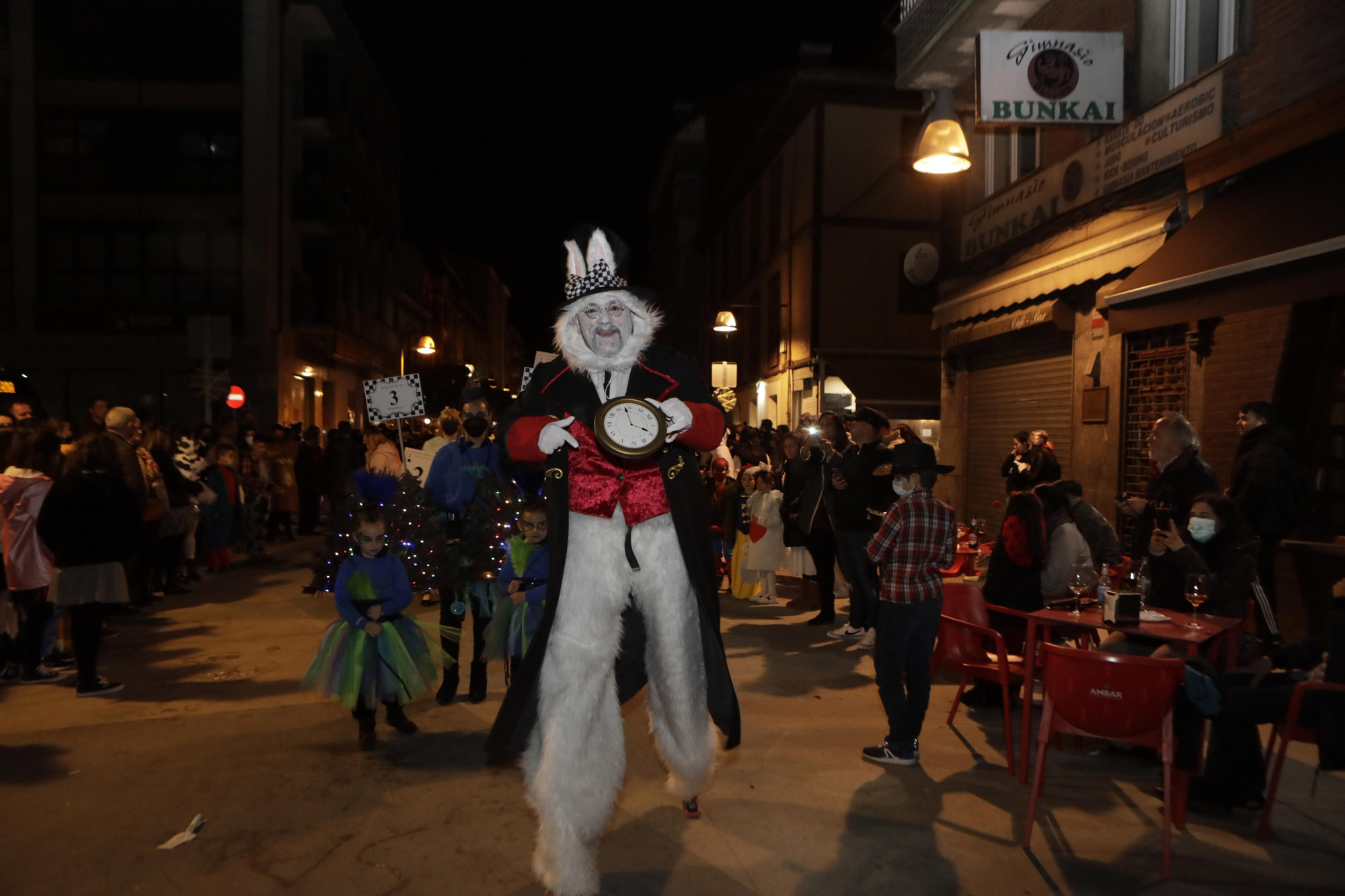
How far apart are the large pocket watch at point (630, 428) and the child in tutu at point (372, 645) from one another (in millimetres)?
2413

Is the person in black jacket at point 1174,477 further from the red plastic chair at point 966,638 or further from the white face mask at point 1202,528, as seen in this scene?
the red plastic chair at point 966,638

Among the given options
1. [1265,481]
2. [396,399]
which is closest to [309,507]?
[396,399]

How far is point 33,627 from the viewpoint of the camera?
22.1 feet

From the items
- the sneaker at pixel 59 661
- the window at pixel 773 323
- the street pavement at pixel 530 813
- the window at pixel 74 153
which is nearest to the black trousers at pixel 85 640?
the street pavement at pixel 530 813

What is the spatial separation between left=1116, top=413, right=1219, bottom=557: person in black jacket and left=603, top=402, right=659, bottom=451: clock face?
14.0 feet

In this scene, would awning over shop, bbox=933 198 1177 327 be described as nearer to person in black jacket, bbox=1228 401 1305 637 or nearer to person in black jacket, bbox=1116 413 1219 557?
person in black jacket, bbox=1228 401 1305 637

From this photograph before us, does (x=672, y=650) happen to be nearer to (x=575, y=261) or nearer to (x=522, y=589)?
(x=575, y=261)

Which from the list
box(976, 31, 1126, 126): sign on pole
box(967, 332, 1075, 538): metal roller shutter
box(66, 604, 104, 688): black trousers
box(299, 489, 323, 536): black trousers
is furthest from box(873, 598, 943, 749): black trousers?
box(299, 489, 323, 536): black trousers

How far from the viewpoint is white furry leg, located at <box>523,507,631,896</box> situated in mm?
3398

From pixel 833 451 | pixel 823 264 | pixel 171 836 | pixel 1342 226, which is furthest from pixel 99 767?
pixel 823 264

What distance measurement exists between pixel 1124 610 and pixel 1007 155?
9.98m

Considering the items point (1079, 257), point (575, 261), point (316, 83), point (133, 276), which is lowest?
point (575, 261)

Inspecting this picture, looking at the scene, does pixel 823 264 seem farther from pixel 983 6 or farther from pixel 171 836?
pixel 171 836

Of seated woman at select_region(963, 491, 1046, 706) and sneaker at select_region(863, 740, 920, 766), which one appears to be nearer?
sneaker at select_region(863, 740, 920, 766)
